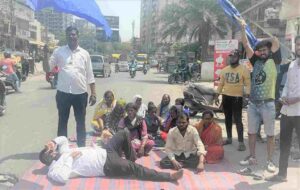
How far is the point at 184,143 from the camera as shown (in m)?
6.54

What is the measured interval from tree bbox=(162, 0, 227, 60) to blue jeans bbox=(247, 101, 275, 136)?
27887mm

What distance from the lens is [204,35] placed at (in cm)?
3606

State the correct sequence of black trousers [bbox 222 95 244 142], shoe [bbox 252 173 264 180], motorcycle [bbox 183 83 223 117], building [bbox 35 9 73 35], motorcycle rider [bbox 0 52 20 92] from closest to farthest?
shoe [bbox 252 173 264 180]
black trousers [bbox 222 95 244 142]
motorcycle [bbox 183 83 223 117]
building [bbox 35 9 73 35]
motorcycle rider [bbox 0 52 20 92]

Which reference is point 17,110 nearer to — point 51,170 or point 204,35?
point 51,170

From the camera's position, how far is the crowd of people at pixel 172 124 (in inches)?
227

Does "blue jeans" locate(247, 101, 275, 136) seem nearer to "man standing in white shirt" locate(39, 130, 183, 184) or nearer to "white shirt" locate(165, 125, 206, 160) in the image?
"white shirt" locate(165, 125, 206, 160)

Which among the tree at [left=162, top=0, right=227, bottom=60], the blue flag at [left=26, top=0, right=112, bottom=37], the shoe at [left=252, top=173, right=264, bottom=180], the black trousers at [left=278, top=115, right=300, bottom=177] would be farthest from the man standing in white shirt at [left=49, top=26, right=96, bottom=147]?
the tree at [left=162, top=0, right=227, bottom=60]

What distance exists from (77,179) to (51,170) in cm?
33

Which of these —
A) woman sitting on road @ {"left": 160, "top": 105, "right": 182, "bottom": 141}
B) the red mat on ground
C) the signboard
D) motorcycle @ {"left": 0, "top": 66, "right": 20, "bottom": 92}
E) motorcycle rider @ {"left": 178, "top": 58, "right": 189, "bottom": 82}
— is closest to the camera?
the red mat on ground

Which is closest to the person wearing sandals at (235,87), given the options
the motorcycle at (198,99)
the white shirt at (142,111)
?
the white shirt at (142,111)

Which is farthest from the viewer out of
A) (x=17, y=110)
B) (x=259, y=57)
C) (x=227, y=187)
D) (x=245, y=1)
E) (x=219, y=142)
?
(x=245, y=1)

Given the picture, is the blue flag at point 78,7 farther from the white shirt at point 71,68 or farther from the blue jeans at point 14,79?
the blue jeans at point 14,79

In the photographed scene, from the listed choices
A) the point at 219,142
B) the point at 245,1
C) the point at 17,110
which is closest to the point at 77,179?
the point at 219,142

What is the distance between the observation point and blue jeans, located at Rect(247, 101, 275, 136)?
638 centimetres
